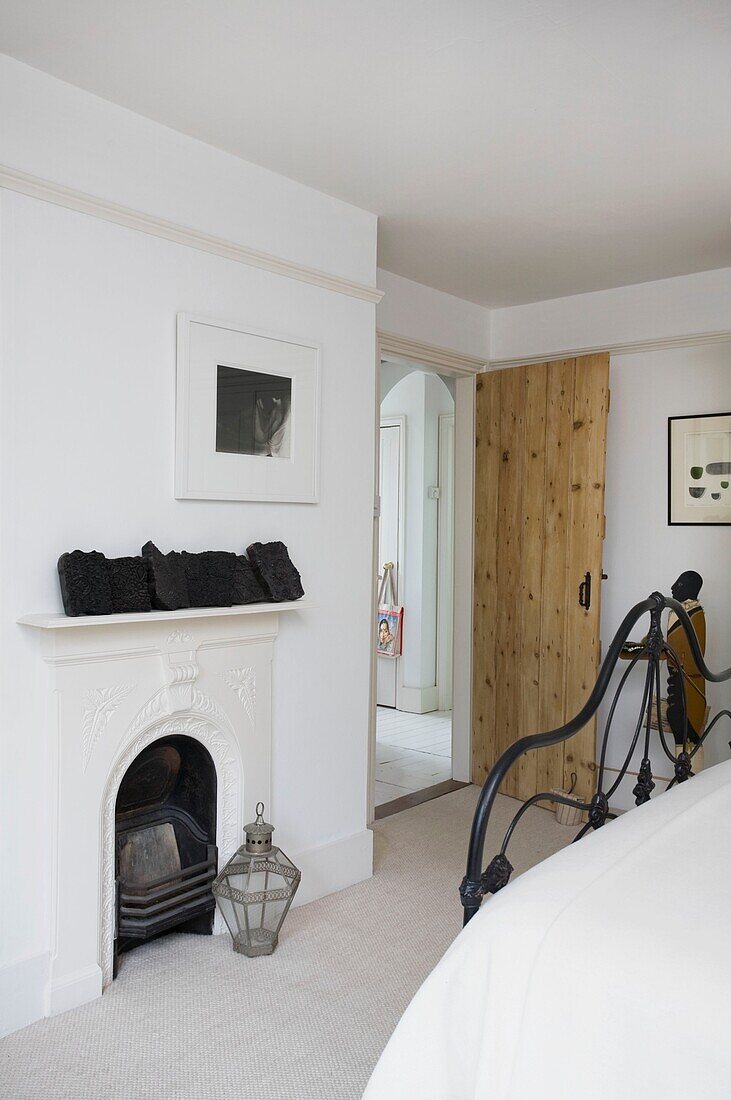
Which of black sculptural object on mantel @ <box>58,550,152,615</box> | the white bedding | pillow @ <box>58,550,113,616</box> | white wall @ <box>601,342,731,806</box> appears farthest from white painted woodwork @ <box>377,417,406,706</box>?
the white bedding

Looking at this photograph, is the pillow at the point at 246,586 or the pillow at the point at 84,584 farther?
the pillow at the point at 246,586

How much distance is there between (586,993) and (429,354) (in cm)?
351

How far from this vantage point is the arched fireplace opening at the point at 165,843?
8.87ft

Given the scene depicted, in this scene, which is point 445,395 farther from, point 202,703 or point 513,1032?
point 513,1032

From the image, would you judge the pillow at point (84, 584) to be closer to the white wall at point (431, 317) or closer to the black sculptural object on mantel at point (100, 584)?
the black sculptural object on mantel at point (100, 584)

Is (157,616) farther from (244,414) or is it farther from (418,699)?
(418,699)

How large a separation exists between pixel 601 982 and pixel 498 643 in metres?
3.39

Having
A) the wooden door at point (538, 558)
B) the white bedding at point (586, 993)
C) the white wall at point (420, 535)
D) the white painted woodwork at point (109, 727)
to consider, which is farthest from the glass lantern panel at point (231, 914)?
the white wall at point (420, 535)

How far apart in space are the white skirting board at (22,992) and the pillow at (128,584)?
1.00m

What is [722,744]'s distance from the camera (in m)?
4.04

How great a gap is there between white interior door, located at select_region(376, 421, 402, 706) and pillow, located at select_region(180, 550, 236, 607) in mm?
3903

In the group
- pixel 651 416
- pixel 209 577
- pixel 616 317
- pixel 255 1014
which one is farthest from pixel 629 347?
pixel 255 1014

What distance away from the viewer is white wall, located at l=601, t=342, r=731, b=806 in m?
4.05

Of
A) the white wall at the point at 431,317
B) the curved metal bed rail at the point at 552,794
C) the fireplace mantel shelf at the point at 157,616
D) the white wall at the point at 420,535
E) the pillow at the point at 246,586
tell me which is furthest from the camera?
the white wall at the point at 420,535
